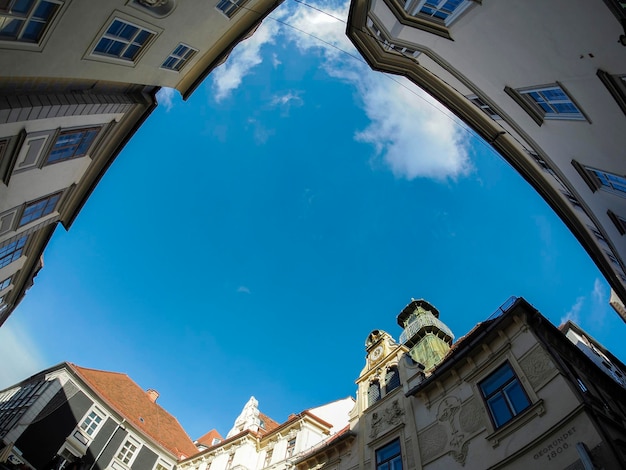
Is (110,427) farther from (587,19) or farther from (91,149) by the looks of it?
(587,19)

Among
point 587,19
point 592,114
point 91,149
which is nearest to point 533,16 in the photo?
point 587,19

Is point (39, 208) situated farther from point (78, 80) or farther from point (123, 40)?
point (123, 40)

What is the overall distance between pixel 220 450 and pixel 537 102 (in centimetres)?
3184

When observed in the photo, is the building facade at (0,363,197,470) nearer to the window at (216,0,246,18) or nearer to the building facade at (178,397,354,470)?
the building facade at (178,397,354,470)

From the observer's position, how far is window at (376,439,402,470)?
50.2 feet

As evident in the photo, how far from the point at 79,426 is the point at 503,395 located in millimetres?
30510

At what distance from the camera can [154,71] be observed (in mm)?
15438

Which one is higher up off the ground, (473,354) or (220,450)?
(220,450)

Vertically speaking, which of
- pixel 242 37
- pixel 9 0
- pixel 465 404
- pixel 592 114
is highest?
pixel 242 37

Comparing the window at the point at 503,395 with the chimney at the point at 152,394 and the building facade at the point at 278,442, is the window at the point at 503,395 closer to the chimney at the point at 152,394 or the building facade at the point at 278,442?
the building facade at the point at 278,442

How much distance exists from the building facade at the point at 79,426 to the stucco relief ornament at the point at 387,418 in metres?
21.0

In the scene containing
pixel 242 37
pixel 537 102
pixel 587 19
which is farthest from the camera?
pixel 242 37

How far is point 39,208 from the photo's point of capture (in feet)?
54.4

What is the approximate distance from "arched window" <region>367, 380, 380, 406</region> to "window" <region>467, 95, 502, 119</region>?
50.2ft
